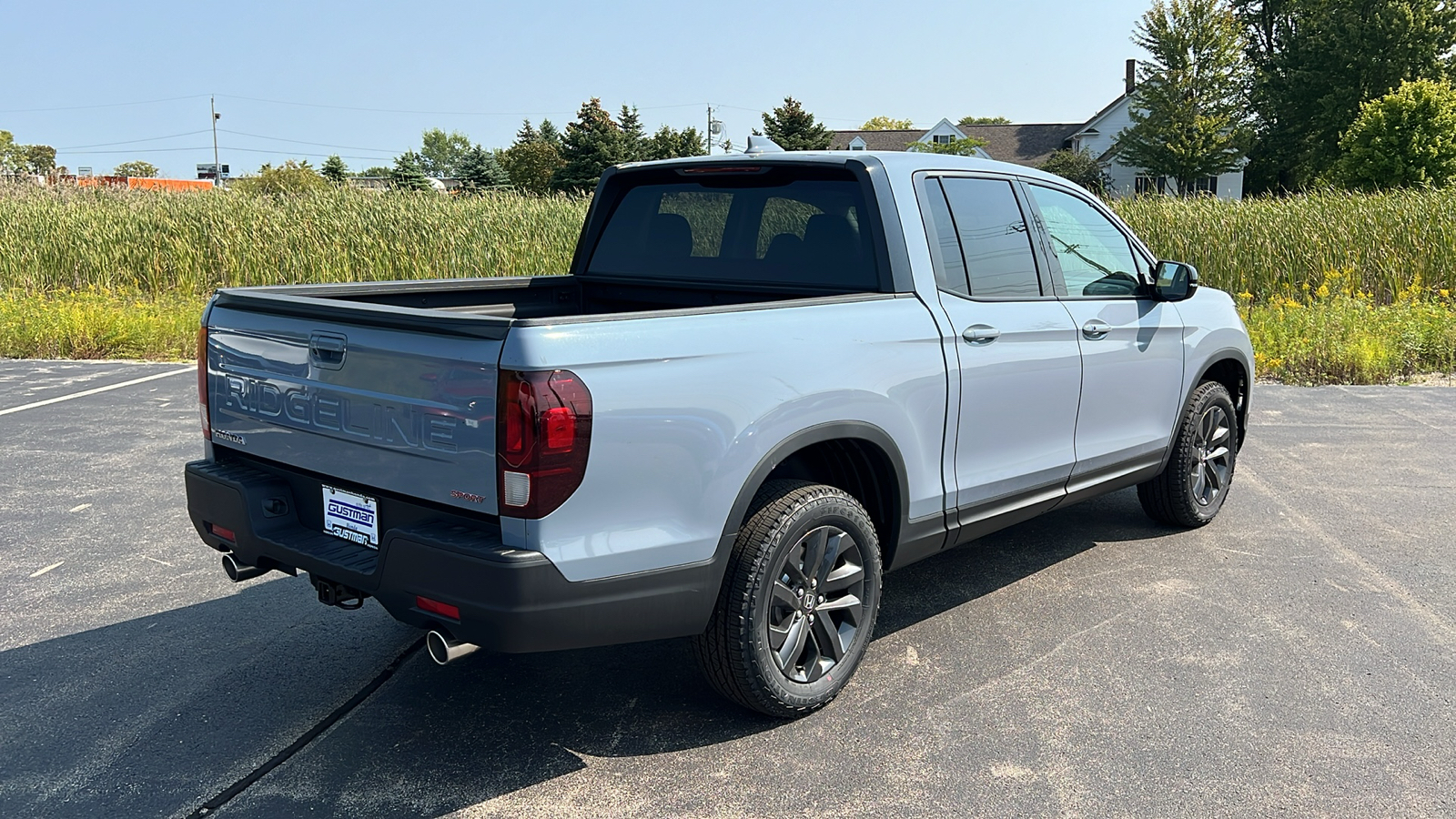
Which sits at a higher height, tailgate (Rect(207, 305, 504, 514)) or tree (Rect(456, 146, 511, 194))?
tree (Rect(456, 146, 511, 194))

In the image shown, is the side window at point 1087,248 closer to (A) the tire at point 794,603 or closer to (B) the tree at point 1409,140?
(A) the tire at point 794,603

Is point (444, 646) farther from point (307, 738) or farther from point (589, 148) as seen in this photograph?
point (589, 148)

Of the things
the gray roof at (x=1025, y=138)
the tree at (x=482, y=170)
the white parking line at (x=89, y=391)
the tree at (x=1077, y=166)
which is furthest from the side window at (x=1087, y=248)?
the gray roof at (x=1025, y=138)

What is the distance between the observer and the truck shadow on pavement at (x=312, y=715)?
123 inches

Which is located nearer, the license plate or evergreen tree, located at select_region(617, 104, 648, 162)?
the license plate

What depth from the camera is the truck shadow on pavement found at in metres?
3.13

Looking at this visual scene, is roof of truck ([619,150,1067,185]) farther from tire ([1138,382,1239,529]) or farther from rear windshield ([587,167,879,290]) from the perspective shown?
tire ([1138,382,1239,529])

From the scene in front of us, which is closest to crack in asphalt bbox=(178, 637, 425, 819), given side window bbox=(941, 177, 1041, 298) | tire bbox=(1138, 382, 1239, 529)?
side window bbox=(941, 177, 1041, 298)

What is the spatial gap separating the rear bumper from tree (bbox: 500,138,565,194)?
60.7 metres

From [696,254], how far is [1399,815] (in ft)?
10.1

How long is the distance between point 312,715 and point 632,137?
178ft

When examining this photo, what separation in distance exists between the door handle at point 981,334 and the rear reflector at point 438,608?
207 cm

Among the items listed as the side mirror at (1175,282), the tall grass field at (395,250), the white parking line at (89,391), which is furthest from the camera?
the tall grass field at (395,250)

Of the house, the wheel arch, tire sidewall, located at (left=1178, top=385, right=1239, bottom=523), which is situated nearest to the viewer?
the wheel arch
